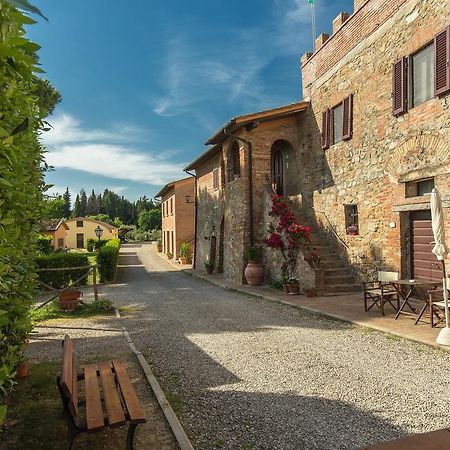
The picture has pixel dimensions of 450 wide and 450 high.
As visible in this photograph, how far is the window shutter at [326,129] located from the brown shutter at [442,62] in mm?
4625

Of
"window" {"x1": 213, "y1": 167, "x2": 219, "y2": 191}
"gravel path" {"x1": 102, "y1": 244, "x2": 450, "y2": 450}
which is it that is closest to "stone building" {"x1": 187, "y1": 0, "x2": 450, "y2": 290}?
"window" {"x1": 213, "y1": 167, "x2": 219, "y2": 191}

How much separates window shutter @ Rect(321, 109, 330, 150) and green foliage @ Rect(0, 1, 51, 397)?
1018cm

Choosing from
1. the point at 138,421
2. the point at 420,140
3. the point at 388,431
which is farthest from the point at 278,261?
the point at 138,421

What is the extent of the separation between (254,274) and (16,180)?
37.4ft

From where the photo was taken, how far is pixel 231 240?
16.2 metres

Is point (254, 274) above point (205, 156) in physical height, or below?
below

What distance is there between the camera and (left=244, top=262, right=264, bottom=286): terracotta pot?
13.8 metres

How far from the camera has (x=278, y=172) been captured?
Result: 1638cm

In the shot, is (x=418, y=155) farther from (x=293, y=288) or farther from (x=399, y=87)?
(x=293, y=288)

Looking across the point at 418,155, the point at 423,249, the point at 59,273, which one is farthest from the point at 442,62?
the point at 59,273

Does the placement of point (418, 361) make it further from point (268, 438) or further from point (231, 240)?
point (231, 240)

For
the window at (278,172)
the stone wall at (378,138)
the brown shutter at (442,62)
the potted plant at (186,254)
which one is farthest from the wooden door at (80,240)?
the brown shutter at (442,62)

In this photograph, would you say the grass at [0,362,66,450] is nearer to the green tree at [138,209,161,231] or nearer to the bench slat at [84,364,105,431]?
the bench slat at [84,364,105,431]

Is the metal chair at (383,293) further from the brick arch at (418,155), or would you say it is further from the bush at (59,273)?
the bush at (59,273)
